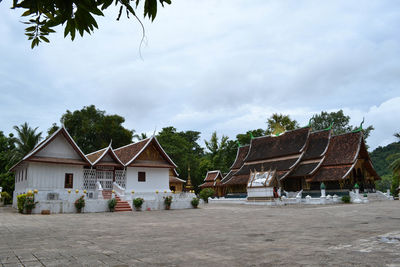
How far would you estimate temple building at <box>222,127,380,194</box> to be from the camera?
85.0 feet

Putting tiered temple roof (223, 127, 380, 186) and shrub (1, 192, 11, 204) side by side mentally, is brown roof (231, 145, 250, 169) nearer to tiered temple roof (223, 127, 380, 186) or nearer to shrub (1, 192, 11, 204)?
tiered temple roof (223, 127, 380, 186)

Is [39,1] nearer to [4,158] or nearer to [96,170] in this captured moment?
[96,170]

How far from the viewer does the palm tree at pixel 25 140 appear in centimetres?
3035

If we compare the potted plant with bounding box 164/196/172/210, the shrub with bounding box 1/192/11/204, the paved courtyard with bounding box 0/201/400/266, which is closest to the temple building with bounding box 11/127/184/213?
the potted plant with bounding box 164/196/172/210

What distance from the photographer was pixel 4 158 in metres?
31.0

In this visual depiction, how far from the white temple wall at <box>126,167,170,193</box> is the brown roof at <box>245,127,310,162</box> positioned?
553 inches

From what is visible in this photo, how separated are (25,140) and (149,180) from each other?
17393 millimetres

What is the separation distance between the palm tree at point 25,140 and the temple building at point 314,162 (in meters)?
20.4

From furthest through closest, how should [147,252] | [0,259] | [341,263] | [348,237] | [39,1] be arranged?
[348,237]
[147,252]
[0,259]
[341,263]
[39,1]

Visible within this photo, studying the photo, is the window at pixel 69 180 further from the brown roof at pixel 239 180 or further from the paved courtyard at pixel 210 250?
the brown roof at pixel 239 180

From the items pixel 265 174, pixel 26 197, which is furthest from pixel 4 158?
pixel 265 174

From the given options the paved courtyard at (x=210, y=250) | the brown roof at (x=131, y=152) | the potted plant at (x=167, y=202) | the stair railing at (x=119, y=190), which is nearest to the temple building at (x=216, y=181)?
the brown roof at (x=131, y=152)

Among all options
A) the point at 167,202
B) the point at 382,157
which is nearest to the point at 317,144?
the point at 167,202

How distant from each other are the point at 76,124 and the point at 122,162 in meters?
18.8
